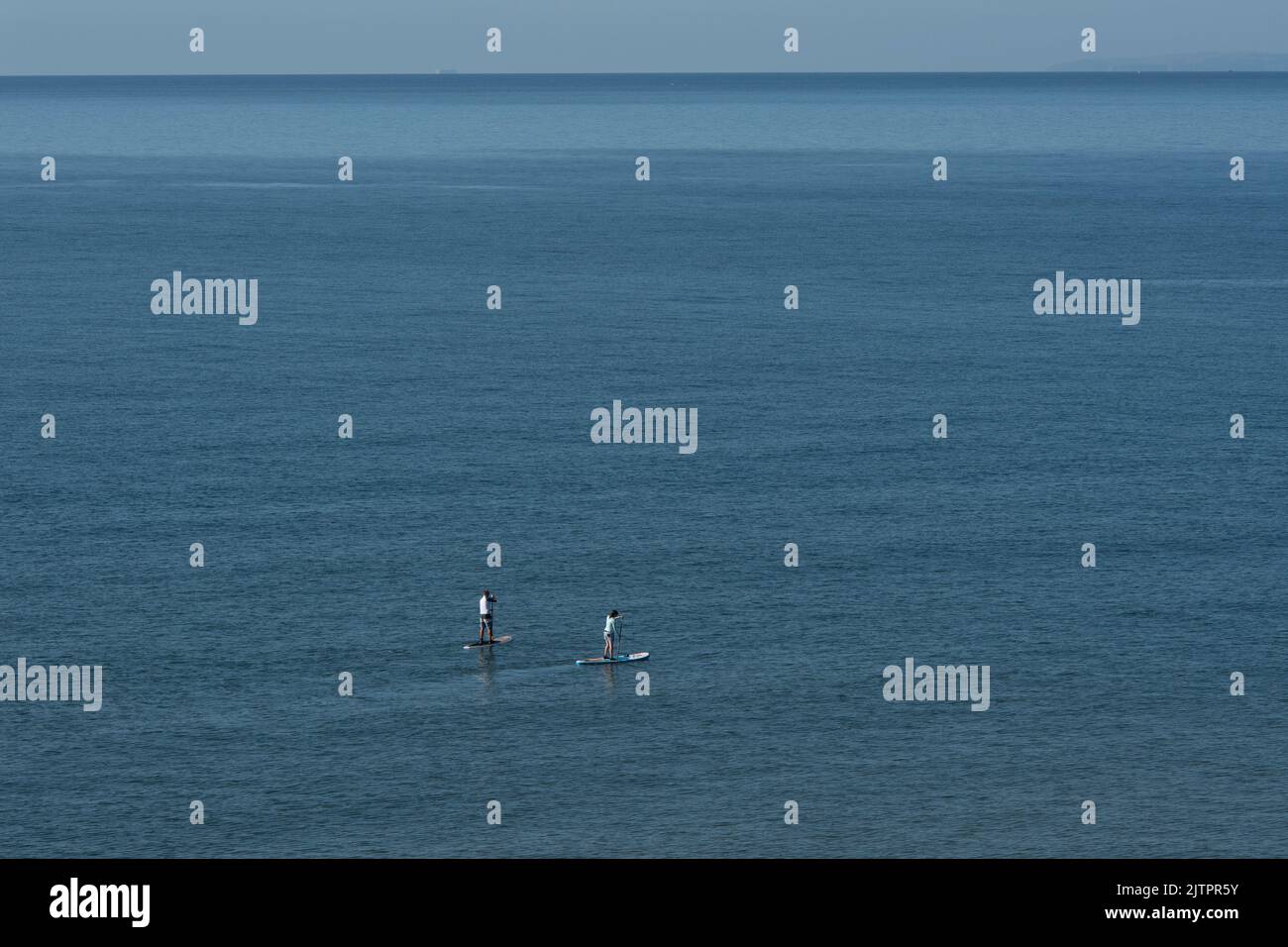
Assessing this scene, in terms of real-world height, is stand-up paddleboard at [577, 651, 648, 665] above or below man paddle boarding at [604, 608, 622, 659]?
below

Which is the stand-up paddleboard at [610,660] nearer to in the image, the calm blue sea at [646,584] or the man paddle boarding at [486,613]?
the calm blue sea at [646,584]

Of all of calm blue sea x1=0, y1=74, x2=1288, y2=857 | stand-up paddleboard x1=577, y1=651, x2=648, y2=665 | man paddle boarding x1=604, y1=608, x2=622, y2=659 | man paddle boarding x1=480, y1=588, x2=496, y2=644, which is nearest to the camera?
calm blue sea x1=0, y1=74, x2=1288, y2=857

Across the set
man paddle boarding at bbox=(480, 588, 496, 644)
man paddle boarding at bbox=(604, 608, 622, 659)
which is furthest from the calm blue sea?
man paddle boarding at bbox=(604, 608, 622, 659)

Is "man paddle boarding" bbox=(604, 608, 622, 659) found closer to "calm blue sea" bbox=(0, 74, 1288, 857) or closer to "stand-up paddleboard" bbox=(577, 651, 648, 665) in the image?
"stand-up paddleboard" bbox=(577, 651, 648, 665)

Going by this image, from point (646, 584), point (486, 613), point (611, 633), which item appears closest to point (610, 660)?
point (611, 633)

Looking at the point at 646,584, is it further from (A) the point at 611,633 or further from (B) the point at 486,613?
(B) the point at 486,613

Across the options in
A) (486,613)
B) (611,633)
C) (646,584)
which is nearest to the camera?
(611,633)

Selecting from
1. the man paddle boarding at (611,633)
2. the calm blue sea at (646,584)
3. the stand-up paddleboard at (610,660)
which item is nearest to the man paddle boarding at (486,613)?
the calm blue sea at (646,584)

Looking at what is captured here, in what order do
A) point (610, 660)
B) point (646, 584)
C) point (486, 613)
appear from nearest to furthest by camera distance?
point (610, 660), point (486, 613), point (646, 584)

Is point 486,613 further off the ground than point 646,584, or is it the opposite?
point 646,584
